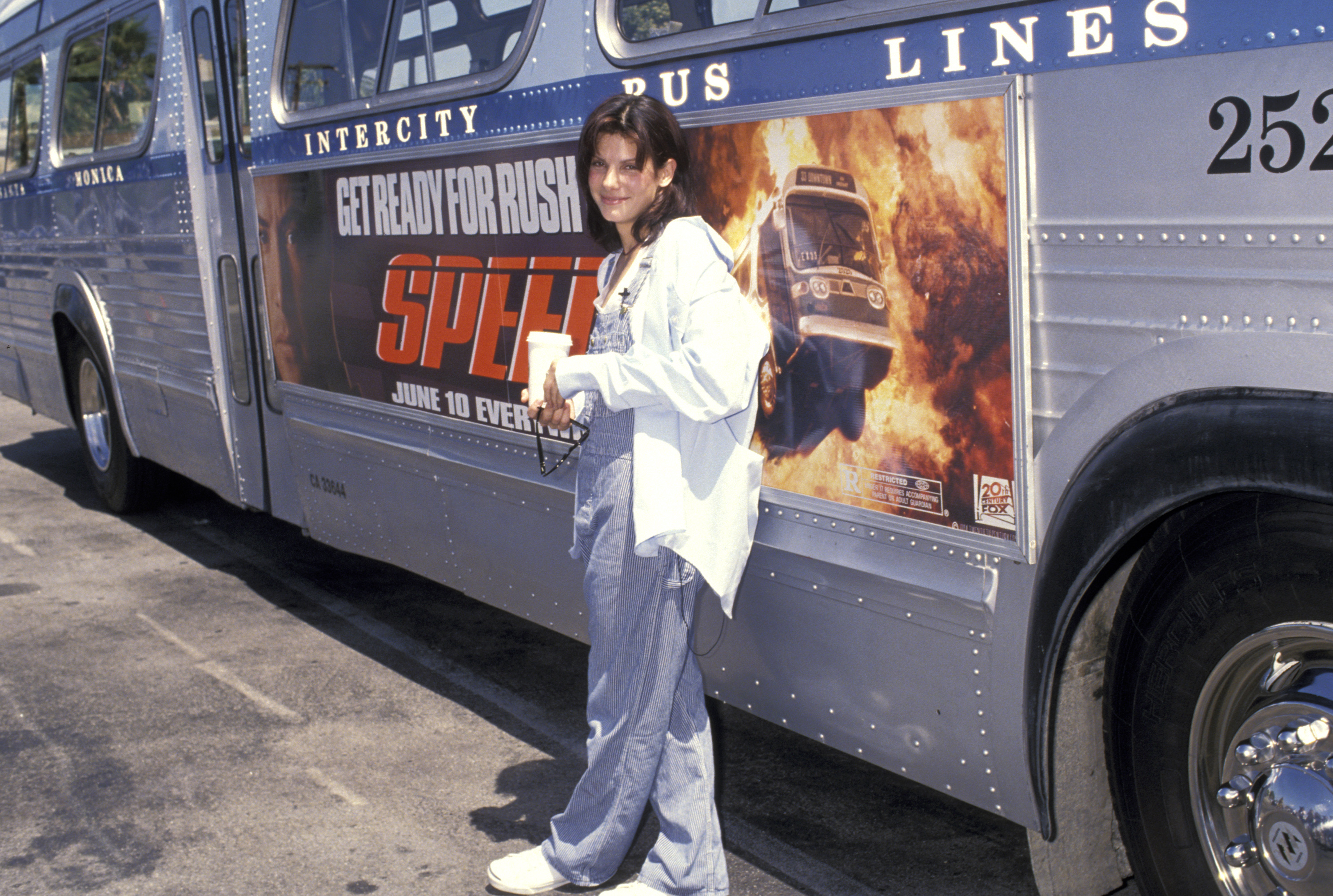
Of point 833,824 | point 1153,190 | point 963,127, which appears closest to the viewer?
point 1153,190

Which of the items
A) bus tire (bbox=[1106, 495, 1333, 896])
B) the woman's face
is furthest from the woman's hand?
bus tire (bbox=[1106, 495, 1333, 896])

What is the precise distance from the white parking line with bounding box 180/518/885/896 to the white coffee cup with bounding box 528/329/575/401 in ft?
4.46

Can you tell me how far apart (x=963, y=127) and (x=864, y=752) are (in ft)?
4.41

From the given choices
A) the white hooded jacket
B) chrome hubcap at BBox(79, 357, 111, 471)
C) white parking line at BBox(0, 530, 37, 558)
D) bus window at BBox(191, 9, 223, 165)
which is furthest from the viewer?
chrome hubcap at BBox(79, 357, 111, 471)

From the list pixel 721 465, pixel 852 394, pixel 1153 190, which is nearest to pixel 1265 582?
pixel 1153 190

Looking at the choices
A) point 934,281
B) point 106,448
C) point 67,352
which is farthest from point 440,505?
point 67,352

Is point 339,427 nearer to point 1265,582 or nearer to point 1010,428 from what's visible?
point 1010,428

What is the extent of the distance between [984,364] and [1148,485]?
14.9 inches

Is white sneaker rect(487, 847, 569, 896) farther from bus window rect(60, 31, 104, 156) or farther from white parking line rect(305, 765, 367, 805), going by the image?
bus window rect(60, 31, 104, 156)

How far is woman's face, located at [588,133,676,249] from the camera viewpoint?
8.62ft

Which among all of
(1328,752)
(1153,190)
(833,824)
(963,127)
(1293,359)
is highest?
(963,127)

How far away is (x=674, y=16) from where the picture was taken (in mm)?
2914

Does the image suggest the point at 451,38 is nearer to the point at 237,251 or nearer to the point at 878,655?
the point at 237,251

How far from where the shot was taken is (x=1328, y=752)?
2043mm
